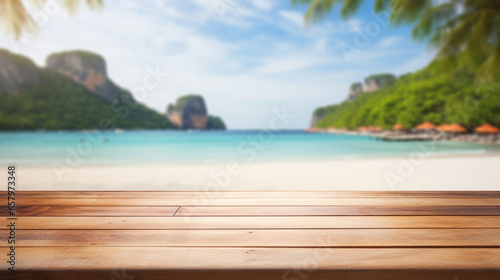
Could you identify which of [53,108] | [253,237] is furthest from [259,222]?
[53,108]

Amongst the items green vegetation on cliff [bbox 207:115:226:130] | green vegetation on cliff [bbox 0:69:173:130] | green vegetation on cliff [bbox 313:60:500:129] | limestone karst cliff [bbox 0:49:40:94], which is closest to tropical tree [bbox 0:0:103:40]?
green vegetation on cliff [bbox 313:60:500:129]

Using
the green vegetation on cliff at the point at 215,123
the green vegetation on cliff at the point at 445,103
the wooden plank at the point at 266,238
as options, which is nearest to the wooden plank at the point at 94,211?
the wooden plank at the point at 266,238

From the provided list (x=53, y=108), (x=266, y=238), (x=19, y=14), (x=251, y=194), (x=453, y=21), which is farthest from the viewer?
(x=53, y=108)

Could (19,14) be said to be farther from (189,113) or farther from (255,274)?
(189,113)

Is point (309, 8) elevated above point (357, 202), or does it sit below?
above

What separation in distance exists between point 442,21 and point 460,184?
2463 millimetres

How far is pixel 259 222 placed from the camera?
3.73 feet

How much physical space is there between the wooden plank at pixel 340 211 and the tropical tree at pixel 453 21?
2.83m

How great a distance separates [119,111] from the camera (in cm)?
4806

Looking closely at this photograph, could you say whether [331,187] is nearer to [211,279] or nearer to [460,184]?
[460,184]

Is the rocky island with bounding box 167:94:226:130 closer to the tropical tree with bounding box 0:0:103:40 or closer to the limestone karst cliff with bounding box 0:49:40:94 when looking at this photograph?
the limestone karst cliff with bounding box 0:49:40:94

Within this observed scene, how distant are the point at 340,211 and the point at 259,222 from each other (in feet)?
1.34

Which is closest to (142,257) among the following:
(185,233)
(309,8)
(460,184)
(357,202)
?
(185,233)

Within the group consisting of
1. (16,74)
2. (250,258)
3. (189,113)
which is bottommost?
(189,113)
